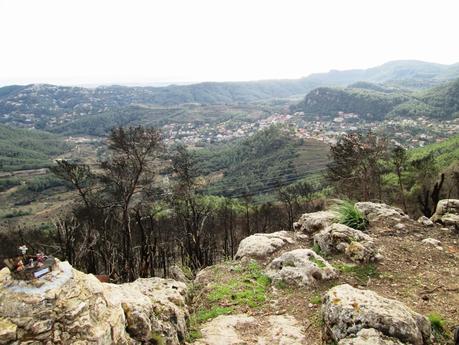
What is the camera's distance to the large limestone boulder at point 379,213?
13.5 metres

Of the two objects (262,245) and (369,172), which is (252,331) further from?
(369,172)

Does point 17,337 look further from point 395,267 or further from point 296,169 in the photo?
point 296,169

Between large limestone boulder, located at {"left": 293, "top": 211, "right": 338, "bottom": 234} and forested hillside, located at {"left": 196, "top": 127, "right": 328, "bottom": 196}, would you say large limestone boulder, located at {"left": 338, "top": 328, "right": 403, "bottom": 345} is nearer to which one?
large limestone boulder, located at {"left": 293, "top": 211, "right": 338, "bottom": 234}

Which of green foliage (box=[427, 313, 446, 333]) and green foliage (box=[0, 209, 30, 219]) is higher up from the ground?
green foliage (box=[427, 313, 446, 333])

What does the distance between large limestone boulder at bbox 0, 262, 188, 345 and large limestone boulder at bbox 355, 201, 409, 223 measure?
10.3m

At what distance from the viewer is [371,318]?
6.06 metres

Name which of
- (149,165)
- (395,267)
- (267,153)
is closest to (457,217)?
(395,267)

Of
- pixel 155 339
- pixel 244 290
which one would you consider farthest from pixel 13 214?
pixel 155 339

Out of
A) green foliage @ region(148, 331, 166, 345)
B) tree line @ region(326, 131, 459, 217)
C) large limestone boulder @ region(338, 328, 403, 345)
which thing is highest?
green foliage @ region(148, 331, 166, 345)

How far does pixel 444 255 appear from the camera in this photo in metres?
10.4

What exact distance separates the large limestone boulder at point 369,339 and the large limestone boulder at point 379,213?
824 centimetres

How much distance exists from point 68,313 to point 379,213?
1225cm

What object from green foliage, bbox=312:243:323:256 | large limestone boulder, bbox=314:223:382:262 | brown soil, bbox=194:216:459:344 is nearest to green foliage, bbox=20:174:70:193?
green foliage, bbox=312:243:323:256

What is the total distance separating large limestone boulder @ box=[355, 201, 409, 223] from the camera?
1346 cm
